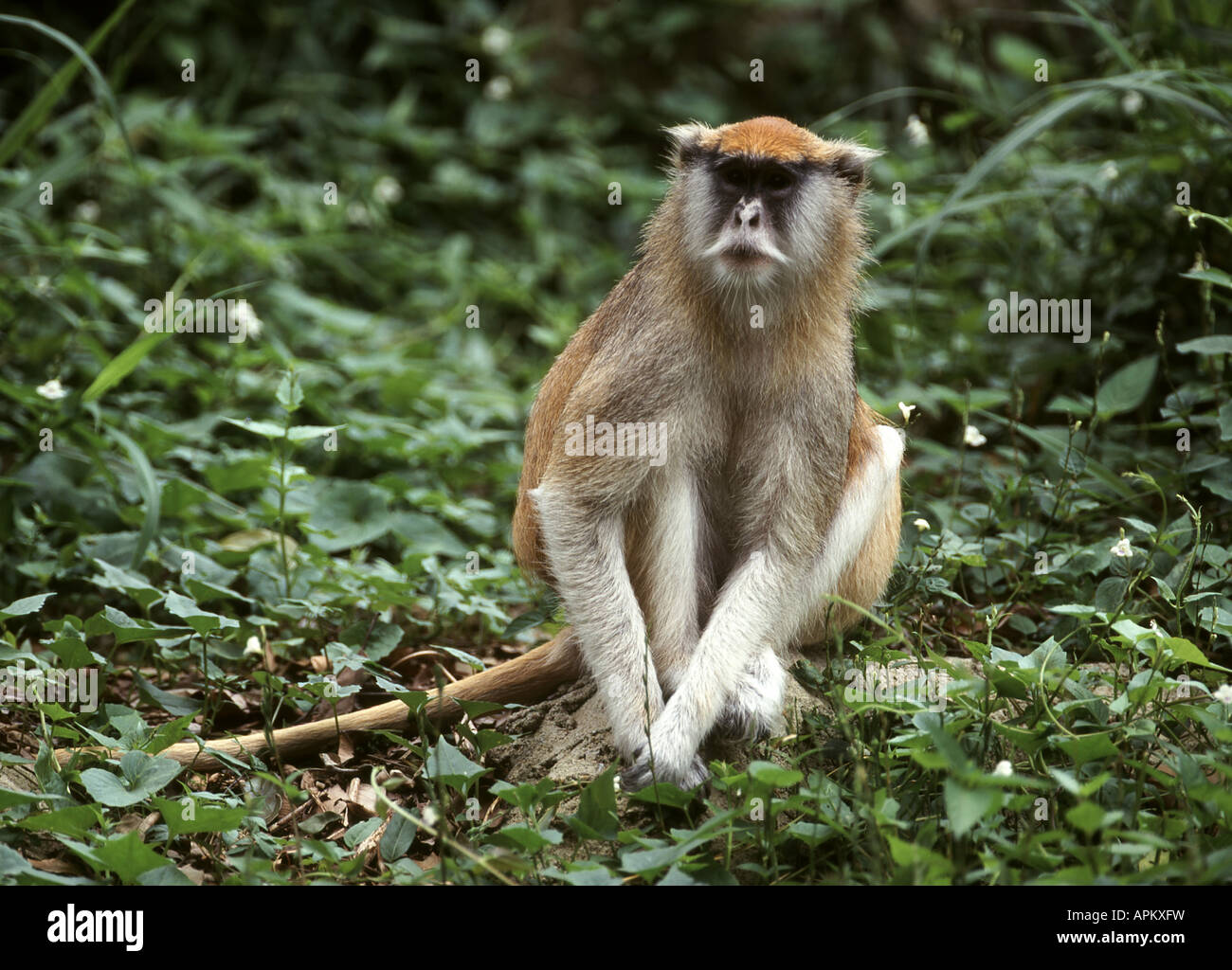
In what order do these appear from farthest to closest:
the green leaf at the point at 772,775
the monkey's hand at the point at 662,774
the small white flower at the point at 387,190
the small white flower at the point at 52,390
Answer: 1. the small white flower at the point at 387,190
2. the small white flower at the point at 52,390
3. the monkey's hand at the point at 662,774
4. the green leaf at the point at 772,775

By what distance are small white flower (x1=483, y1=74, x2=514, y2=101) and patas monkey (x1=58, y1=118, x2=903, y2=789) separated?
5234 mm

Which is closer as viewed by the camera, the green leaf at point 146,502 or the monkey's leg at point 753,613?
the monkey's leg at point 753,613

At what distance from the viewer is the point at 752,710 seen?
3.25m

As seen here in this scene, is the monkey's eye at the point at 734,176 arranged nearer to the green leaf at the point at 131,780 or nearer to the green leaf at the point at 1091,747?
the green leaf at the point at 1091,747

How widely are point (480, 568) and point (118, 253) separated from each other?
213 cm

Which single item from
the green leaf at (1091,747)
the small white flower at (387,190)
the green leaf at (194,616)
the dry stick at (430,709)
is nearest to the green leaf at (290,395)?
the green leaf at (194,616)

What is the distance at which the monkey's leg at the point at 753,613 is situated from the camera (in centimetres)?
315

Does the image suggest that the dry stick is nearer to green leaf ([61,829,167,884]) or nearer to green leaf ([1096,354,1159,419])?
green leaf ([61,829,167,884])

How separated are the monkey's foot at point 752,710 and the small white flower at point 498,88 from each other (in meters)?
6.27

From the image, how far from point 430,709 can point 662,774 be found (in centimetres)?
79

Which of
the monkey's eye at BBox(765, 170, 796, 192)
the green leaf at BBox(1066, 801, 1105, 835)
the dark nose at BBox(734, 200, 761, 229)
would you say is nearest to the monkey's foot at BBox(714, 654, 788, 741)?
the green leaf at BBox(1066, 801, 1105, 835)

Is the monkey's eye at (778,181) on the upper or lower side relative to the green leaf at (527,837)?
upper

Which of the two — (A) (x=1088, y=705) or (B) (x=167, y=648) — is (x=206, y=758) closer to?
(B) (x=167, y=648)

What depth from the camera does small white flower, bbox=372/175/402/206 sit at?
8.09 metres
